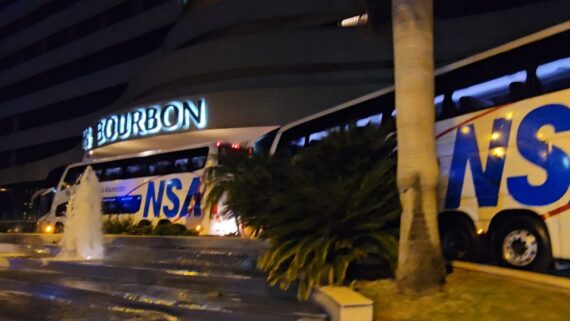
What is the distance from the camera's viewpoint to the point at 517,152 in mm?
8953

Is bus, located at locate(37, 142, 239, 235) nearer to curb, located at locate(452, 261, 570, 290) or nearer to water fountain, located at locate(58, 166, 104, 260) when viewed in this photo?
water fountain, located at locate(58, 166, 104, 260)

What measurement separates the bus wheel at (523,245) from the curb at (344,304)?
2.93 m

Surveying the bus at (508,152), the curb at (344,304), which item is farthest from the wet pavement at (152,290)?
the bus at (508,152)

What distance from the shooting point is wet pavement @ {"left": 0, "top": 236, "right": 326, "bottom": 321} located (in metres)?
7.79

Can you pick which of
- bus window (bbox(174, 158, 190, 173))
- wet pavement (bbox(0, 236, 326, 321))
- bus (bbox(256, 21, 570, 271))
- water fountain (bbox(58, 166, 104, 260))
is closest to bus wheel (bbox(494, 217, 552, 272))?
bus (bbox(256, 21, 570, 271))

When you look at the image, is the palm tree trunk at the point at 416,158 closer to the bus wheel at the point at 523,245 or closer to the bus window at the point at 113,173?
the bus wheel at the point at 523,245

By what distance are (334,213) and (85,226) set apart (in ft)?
30.7

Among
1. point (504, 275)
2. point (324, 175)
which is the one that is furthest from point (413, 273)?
point (324, 175)

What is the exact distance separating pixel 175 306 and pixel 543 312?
4.51 meters

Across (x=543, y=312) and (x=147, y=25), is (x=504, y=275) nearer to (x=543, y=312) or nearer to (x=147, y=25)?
(x=543, y=312)

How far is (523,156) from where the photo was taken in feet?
29.1

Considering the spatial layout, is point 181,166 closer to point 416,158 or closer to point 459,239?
point 459,239

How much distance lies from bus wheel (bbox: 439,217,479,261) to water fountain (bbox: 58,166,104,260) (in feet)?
26.6

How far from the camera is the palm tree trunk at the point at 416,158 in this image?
7.22m
